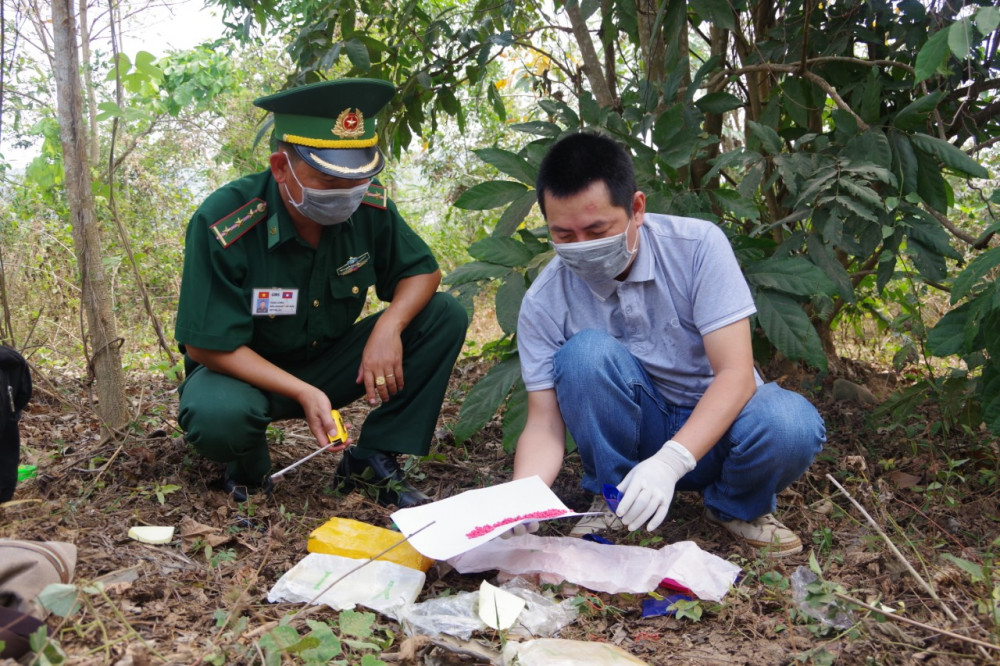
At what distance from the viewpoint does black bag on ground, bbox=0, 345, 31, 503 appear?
76.3 inches

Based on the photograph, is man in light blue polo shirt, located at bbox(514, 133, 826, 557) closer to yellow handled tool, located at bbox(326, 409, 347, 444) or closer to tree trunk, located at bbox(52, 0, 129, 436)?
yellow handled tool, located at bbox(326, 409, 347, 444)

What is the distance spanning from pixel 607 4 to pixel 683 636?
198 centimetres

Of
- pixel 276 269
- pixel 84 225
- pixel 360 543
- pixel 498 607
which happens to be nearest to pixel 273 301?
pixel 276 269

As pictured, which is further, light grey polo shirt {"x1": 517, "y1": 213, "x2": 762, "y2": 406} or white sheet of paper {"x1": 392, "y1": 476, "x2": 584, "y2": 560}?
light grey polo shirt {"x1": 517, "y1": 213, "x2": 762, "y2": 406}

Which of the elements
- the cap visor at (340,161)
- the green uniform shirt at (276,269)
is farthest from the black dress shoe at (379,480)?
the cap visor at (340,161)

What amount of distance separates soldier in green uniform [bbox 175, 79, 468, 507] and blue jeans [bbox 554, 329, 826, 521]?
0.61m

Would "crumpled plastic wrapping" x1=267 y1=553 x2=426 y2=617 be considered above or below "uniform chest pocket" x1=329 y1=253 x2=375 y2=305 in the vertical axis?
below

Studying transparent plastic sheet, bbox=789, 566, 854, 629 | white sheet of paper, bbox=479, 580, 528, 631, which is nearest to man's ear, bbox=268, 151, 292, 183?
white sheet of paper, bbox=479, 580, 528, 631

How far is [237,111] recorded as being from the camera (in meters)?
8.30

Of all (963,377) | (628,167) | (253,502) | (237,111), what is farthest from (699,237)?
(237,111)

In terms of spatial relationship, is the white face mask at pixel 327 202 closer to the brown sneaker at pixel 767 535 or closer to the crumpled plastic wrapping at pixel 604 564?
the crumpled plastic wrapping at pixel 604 564

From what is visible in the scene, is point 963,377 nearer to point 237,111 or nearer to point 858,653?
point 858,653

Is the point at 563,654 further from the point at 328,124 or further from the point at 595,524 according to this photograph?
the point at 328,124

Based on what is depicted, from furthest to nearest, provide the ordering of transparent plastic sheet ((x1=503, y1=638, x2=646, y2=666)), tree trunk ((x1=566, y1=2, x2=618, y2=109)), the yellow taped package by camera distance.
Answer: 1. tree trunk ((x1=566, y1=2, x2=618, y2=109))
2. the yellow taped package
3. transparent plastic sheet ((x1=503, y1=638, x2=646, y2=666))
